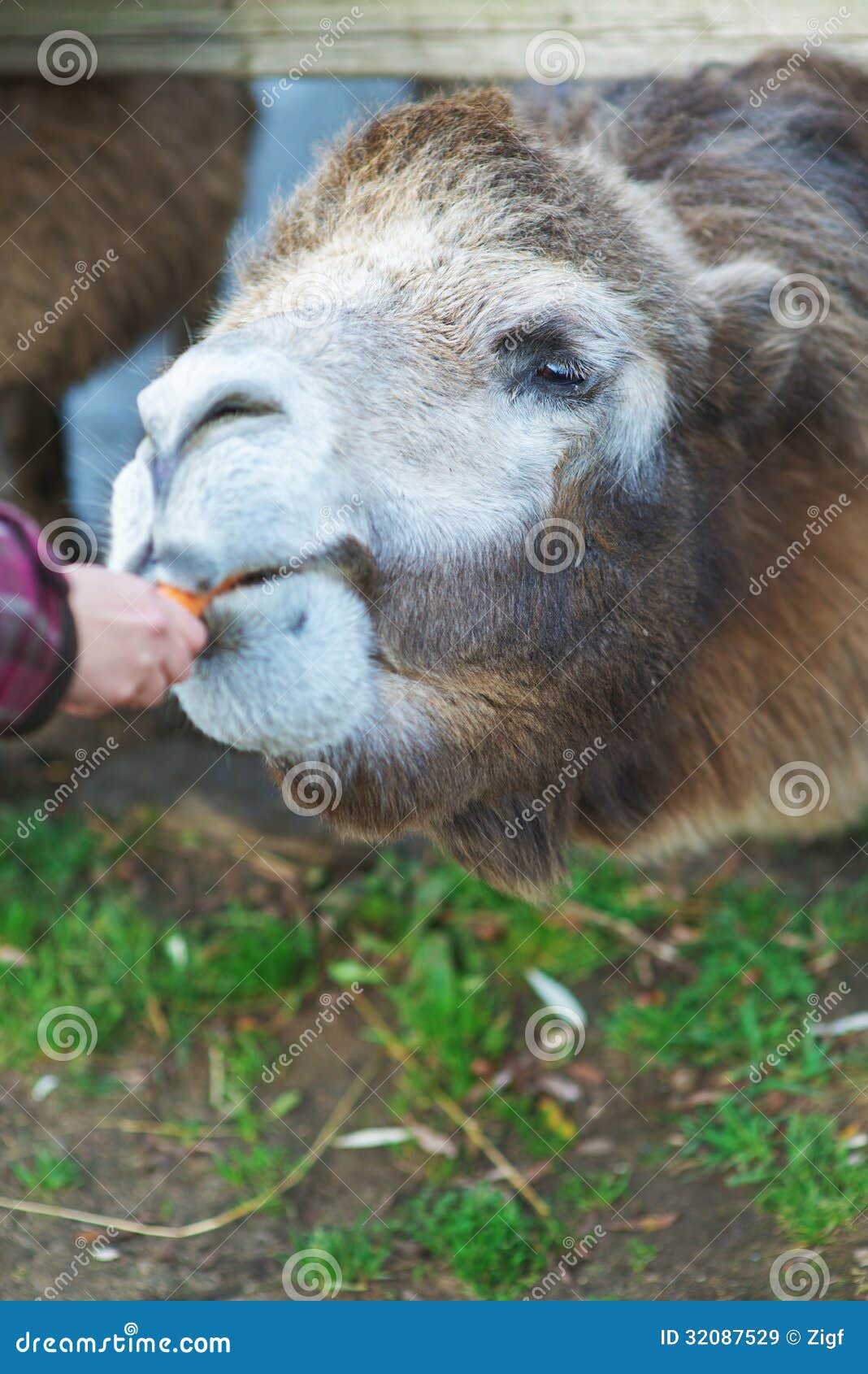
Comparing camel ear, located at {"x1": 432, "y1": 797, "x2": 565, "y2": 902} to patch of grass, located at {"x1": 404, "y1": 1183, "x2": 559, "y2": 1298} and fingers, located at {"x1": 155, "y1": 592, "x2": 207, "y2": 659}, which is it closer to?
Answer: fingers, located at {"x1": 155, "y1": 592, "x2": 207, "y2": 659}

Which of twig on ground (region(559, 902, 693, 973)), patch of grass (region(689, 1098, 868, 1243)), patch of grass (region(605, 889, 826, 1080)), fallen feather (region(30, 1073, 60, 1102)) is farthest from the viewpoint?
twig on ground (region(559, 902, 693, 973))

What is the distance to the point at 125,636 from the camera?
2.49 metres

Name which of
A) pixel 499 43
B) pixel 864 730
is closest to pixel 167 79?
pixel 499 43

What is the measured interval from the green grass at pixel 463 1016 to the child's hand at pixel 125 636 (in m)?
2.19

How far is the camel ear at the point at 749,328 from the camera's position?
318 centimetres

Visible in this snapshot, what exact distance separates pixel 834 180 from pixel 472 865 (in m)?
2.16

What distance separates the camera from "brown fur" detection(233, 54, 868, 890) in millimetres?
2887

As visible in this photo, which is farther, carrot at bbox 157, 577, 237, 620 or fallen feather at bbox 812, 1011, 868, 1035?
fallen feather at bbox 812, 1011, 868, 1035

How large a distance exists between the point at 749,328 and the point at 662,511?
56 centimetres

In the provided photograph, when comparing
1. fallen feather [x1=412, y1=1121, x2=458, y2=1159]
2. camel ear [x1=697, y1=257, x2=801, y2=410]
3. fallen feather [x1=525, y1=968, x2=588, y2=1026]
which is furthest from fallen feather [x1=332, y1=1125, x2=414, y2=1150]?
camel ear [x1=697, y1=257, x2=801, y2=410]

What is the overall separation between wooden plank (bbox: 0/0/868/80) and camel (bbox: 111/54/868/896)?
22 cm

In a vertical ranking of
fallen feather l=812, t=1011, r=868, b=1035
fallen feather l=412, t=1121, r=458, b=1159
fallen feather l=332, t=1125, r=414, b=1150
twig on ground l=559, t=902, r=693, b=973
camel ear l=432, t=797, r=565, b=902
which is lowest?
fallen feather l=332, t=1125, r=414, b=1150

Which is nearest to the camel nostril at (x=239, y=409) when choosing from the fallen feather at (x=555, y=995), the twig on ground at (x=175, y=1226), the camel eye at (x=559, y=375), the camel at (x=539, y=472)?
the camel at (x=539, y=472)

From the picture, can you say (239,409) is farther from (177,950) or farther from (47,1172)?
(177,950)
